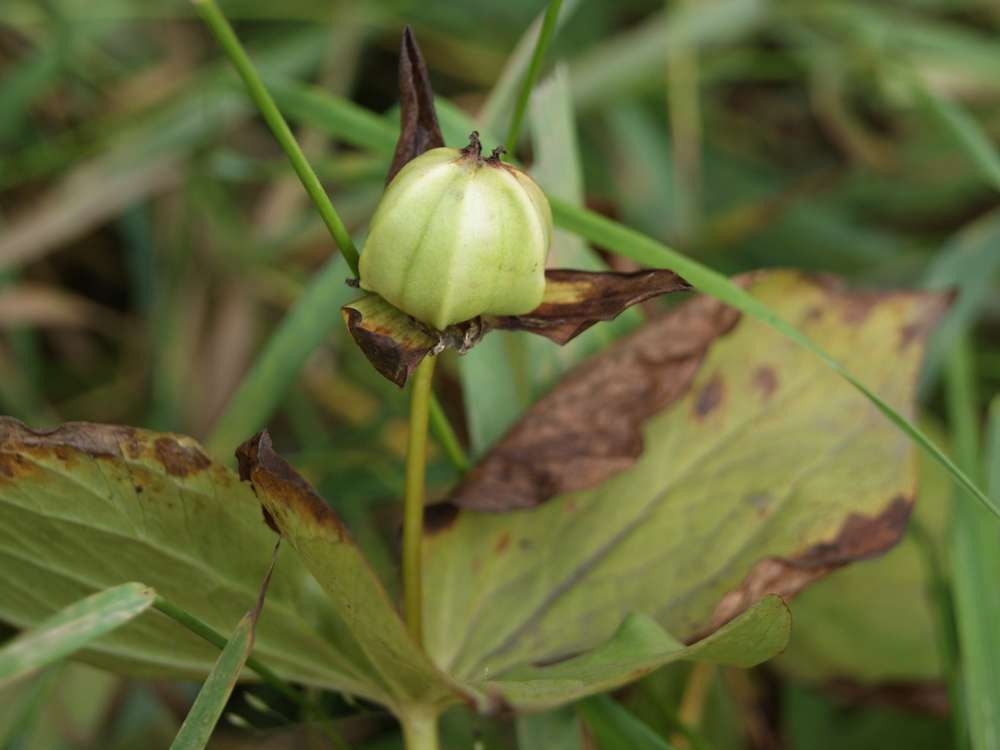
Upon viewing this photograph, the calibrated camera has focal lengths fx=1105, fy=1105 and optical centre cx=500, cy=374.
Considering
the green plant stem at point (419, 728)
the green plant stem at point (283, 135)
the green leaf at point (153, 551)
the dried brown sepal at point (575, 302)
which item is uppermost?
the green plant stem at point (283, 135)

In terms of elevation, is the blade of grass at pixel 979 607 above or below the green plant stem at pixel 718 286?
below

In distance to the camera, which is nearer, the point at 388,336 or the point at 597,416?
the point at 388,336

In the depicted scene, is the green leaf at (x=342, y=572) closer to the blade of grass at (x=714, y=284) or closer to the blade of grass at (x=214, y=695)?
the blade of grass at (x=214, y=695)

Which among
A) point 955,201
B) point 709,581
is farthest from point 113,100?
point 955,201

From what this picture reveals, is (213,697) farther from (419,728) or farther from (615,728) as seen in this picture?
(615,728)

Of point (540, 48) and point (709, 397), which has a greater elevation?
point (540, 48)

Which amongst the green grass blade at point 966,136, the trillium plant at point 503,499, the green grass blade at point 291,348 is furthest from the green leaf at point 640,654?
the green grass blade at point 966,136

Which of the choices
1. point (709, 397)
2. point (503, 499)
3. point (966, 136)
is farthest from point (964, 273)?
point (503, 499)

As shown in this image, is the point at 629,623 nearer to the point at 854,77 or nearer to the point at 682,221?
the point at 682,221
